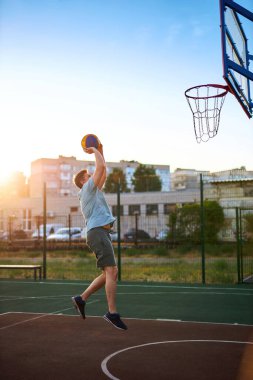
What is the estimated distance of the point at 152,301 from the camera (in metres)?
8.66

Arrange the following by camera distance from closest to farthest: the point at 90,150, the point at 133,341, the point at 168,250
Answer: the point at 133,341, the point at 90,150, the point at 168,250

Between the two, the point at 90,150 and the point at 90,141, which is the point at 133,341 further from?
the point at 90,141

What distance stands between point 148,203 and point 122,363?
1517 inches

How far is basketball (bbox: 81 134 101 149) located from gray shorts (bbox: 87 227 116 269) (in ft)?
3.25

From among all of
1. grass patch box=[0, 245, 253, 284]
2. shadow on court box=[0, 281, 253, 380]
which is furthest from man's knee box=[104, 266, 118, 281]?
grass patch box=[0, 245, 253, 284]

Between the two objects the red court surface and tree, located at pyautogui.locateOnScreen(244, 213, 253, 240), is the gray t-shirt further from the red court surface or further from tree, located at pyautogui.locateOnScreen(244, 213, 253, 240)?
tree, located at pyautogui.locateOnScreen(244, 213, 253, 240)

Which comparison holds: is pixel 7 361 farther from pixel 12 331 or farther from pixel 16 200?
pixel 16 200

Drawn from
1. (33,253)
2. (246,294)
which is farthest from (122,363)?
(33,253)

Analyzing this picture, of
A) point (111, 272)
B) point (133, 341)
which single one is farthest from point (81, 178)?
point (133, 341)

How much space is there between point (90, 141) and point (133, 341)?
7.64ft

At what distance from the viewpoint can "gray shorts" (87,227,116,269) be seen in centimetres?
524

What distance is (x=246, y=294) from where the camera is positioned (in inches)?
376

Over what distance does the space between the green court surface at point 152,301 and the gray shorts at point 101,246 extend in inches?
81.9

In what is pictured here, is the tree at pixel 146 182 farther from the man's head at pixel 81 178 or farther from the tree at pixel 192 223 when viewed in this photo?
the man's head at pixel 81 178
